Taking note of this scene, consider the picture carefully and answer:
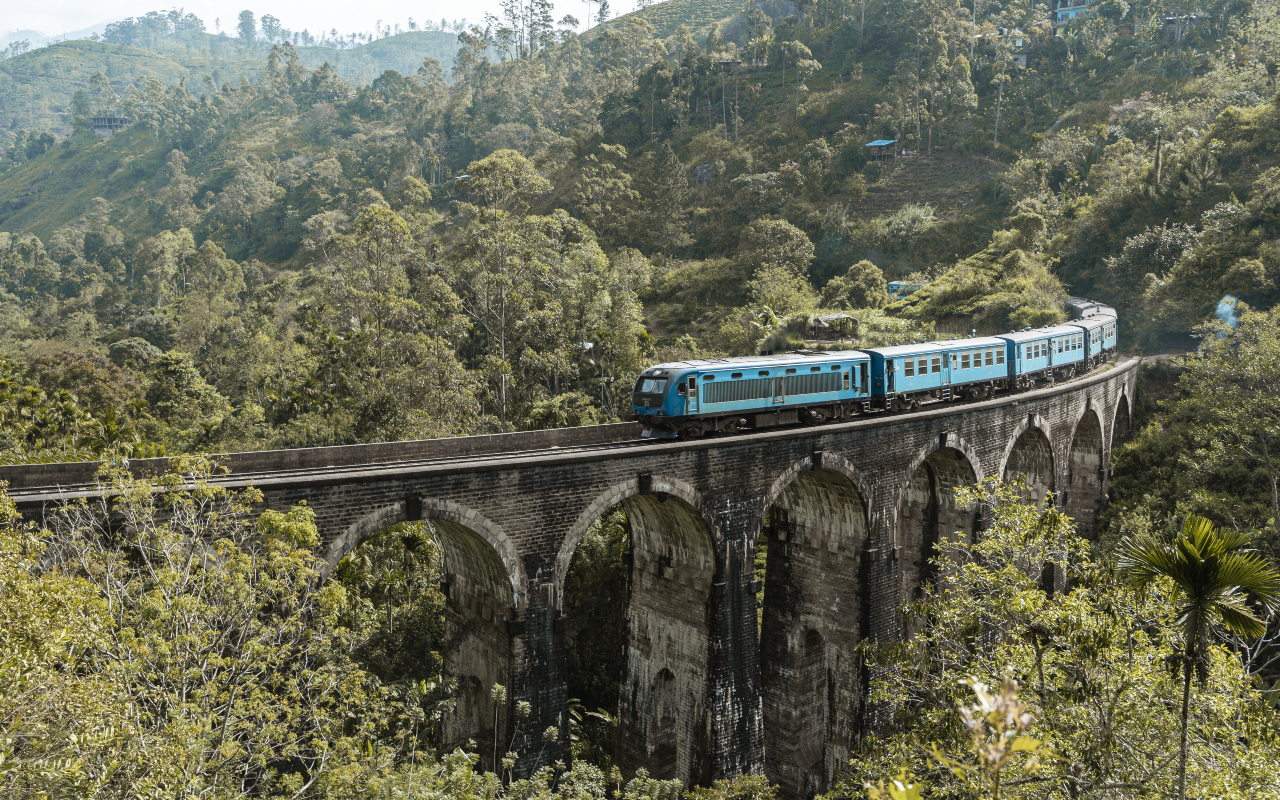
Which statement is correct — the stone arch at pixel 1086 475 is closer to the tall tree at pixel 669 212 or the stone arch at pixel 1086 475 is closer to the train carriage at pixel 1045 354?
the train carriage at pixel 1045 354

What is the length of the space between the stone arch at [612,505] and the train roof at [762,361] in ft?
10.5

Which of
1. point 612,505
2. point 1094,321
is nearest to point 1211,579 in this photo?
point 612,505

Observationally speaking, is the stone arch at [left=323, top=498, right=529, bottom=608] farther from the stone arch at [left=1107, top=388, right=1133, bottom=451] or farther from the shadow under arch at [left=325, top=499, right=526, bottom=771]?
the stone arch at [left=1107, top=388, right=1133, bottom=451]

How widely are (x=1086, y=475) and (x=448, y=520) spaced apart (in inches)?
1273

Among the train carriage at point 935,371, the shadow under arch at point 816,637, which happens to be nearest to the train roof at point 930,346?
the train carriage at point 935,371

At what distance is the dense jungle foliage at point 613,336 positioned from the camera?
34.8 feet

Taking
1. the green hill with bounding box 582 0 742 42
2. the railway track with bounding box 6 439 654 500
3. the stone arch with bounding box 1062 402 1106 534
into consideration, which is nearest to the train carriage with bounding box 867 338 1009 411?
the stone arch with bounding box 1062 402 1106 534

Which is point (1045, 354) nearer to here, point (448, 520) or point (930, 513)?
point (930, 513)

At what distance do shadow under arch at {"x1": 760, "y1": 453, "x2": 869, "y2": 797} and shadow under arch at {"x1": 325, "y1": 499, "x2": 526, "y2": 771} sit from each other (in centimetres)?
861

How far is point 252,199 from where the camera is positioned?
316 ft

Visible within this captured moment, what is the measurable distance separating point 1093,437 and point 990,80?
52.9 meters

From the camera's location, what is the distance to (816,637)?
23.0m

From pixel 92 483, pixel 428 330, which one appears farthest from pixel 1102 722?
pixel 428 330

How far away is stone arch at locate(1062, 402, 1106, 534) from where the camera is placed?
35.4 metres
